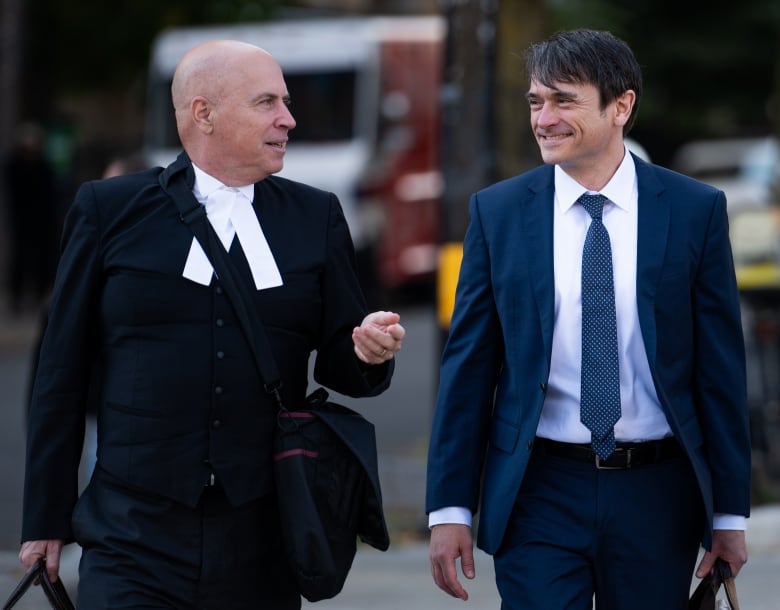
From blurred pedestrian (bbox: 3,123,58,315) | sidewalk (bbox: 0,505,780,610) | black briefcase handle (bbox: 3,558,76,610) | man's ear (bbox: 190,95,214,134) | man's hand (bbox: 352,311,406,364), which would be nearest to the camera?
man's hand (bbox: 352,311,406,364)

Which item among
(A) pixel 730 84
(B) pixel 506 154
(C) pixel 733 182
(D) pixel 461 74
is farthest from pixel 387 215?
(A) pixel 730 84

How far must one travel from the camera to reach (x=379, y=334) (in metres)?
3.83

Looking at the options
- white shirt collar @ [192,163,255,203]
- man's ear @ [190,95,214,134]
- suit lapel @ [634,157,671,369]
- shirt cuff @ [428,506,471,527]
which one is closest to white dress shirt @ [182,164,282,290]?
white shirt collar @ [192,163,255,203]

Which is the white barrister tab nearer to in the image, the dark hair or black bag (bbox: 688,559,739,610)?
the dark hair

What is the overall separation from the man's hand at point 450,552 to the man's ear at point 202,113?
1.08 meters

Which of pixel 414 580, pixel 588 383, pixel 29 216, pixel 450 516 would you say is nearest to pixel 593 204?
pixel 588 383

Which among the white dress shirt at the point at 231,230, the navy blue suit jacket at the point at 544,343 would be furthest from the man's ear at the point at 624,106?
the white dress shirt at the point at 231,230

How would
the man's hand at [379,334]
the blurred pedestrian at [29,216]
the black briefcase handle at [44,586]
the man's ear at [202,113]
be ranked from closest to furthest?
1. the man's hand at [379,334]
2. the black briefcase handle at [44,586]
3. the man's ear at [202,113]
4. the blurred pedestrian at [29,216]

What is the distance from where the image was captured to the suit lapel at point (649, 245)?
3.88m

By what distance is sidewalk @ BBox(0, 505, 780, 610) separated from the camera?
6.93 meters

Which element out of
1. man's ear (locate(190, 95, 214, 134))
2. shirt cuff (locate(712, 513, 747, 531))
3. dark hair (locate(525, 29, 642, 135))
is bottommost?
shirt cuff (locate(712, 513, 747, 531))

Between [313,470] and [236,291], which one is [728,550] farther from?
[236,291]

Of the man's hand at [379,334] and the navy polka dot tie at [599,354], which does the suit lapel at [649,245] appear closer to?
the navy polka dot tie at [599,354]

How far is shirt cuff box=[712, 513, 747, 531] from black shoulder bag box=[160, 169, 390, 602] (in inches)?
30.2
